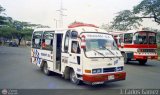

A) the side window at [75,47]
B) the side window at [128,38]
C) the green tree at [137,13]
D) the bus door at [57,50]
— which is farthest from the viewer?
the green tree at [137,13]

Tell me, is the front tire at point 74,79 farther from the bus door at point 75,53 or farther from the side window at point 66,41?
the side window at point 66,41

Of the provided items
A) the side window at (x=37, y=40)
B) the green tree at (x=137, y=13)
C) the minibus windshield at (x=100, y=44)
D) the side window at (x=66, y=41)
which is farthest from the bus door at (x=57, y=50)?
the green tree at (x=137, y=13)

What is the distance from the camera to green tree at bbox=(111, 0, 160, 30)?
128 feet

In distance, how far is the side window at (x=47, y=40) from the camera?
13.7m

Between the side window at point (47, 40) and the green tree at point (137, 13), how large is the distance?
2750cm

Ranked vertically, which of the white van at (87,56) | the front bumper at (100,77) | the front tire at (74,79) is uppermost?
the white van at (87,56)

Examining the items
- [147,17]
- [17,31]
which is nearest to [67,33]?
[147,17]

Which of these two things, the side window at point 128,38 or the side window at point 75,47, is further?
the side window at point 128,38

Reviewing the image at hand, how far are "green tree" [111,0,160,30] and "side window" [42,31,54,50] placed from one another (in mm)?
27498

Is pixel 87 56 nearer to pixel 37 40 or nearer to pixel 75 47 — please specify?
pixel 75 47

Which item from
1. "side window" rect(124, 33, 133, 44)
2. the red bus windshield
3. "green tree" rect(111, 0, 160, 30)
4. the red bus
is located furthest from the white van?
"green tree" rect(111, 0, 160, 30)

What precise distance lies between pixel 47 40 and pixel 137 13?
30.2 metres

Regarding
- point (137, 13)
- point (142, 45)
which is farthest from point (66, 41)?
point (137, 13)

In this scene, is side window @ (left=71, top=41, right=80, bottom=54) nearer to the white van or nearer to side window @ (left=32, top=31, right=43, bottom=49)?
the white van
